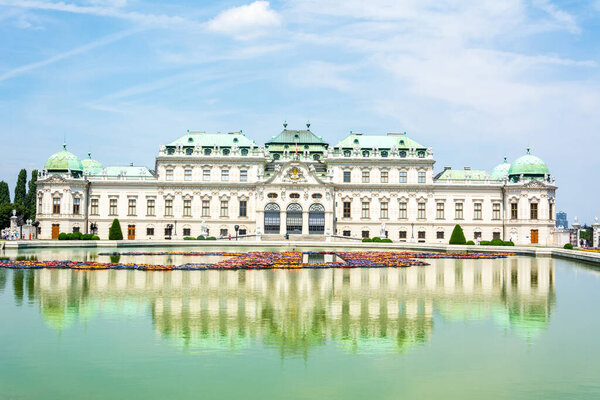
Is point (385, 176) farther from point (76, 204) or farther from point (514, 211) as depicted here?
point (76, 204)

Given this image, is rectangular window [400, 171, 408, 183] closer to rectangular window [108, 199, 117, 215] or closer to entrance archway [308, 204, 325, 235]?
entrance archway [308, 204, 325, 235]

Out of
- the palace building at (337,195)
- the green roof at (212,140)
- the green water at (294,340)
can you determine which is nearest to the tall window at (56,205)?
the palace building at (337,195)

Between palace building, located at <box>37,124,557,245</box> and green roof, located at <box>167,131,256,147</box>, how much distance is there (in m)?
0.16

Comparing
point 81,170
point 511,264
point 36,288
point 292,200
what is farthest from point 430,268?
point 81,170

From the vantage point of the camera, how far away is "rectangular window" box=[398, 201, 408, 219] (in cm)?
8981

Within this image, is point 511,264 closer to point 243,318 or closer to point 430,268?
point 430,268

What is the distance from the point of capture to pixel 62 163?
8838cm

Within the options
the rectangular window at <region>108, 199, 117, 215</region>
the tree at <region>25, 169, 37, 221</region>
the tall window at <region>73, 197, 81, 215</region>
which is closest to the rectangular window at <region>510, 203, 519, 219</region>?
the rectangular window at <region>108, 199, 117, 215</region>

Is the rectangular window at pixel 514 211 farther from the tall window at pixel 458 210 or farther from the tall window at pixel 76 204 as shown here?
the tall window at pixel 76 204

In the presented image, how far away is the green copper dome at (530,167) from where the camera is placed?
89.7m

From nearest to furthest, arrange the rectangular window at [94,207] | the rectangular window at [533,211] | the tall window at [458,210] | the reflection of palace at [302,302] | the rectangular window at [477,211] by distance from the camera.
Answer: the reflection of palace at [302,302] → the rectangular window at [533,211] → the rectangular window at [94,207] → the tall window at [458,210] → the rectangular window at [477,211]

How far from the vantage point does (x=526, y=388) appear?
49.8ft

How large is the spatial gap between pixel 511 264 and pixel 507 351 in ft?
105

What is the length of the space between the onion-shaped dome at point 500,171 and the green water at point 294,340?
6530 centimetres
